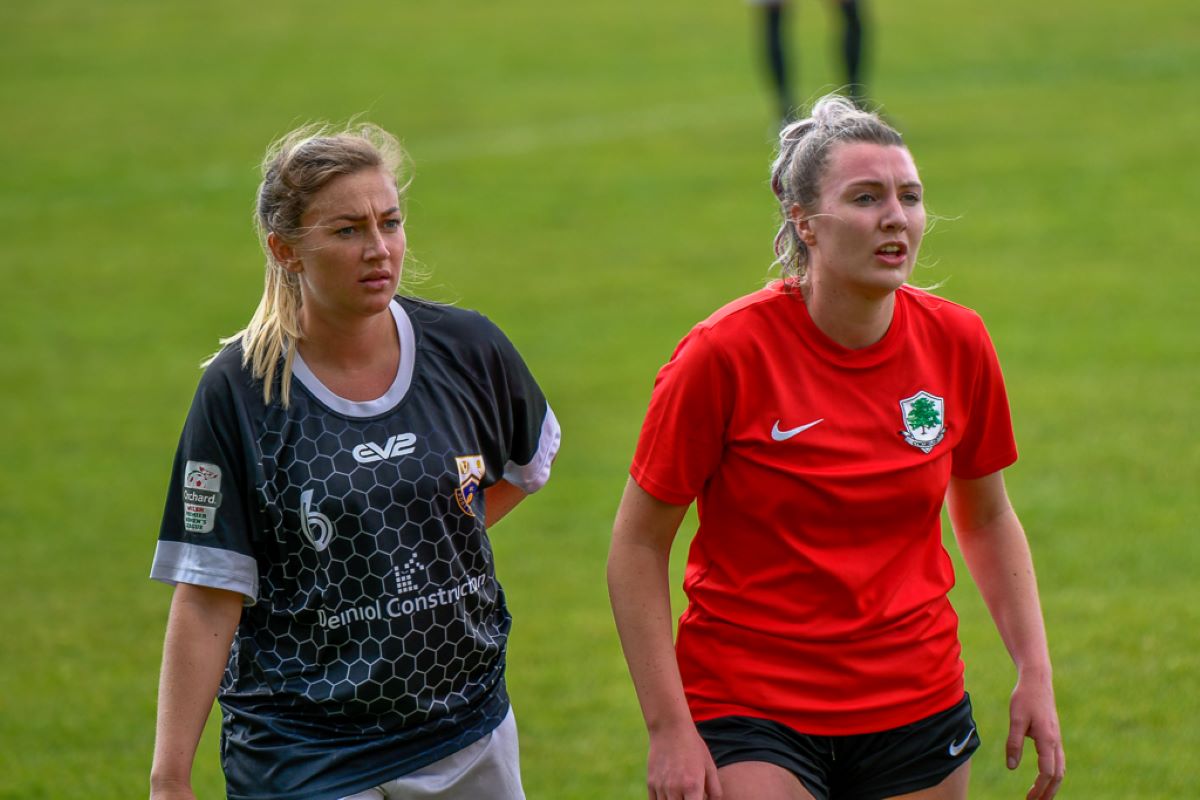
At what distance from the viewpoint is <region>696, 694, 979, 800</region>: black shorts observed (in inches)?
132

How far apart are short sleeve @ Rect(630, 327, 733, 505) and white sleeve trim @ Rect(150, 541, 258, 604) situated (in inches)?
31.2

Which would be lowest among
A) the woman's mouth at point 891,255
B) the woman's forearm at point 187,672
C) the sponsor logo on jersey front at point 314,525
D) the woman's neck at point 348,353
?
the woman's forearm at point 187,672

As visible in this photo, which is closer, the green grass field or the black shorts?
the black shorts

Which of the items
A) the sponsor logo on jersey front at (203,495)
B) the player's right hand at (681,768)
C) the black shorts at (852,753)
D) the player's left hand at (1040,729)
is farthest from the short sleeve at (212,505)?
the player's left hand at (1040,729)

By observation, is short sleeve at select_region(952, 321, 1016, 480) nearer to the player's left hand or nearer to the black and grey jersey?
the player's left hand

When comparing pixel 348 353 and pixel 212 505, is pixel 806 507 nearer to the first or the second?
pixel 348 353

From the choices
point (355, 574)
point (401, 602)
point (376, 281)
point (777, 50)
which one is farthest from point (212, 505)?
point (777, 50)

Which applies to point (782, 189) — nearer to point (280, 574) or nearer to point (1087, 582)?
point (280, 574)

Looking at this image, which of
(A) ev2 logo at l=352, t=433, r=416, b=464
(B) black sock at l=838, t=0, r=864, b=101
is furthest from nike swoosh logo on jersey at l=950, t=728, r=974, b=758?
(B) black sock at l=838, t=0, r=864, b=101

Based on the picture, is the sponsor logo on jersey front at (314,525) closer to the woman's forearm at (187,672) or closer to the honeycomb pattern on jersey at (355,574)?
the honeycomb pattern on jersey at (355,574)

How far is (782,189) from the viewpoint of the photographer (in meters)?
3.60

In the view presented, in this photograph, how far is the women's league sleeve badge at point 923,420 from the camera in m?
3.46

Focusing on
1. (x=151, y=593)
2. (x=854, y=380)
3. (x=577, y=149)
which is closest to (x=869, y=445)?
(x=854, y=380)

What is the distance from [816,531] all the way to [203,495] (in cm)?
120
